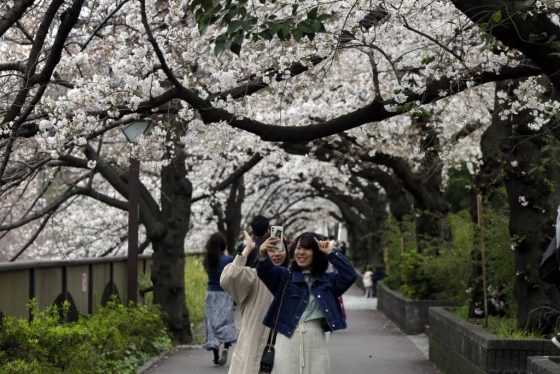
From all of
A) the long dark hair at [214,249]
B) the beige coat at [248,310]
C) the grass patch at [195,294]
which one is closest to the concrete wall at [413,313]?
the grass patch at [195,294]

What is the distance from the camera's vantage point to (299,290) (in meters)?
7.09

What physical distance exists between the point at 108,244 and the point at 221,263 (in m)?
16.4

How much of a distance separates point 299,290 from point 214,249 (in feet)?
19.8

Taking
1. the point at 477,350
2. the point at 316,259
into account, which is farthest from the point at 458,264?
the point at 316,259

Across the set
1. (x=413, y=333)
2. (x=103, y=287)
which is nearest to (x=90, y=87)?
(x=103, y=287)

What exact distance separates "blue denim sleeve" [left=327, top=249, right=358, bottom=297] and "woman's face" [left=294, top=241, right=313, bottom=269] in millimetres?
140

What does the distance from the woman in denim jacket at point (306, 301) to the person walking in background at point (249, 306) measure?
0.38 m

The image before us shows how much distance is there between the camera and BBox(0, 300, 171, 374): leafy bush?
8.58 m

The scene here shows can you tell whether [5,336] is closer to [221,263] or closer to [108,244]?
[221,263]

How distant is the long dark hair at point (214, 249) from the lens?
42.8 ft

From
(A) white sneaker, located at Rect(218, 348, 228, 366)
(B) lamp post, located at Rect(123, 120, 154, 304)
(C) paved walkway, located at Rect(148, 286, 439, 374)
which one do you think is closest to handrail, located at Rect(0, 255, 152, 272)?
(B) lamp post, located at Rect(123, 120, 154, 304)

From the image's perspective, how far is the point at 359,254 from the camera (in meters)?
55.1

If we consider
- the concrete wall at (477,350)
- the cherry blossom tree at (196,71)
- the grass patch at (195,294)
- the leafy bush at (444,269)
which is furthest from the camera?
the grass patch at (195,294)

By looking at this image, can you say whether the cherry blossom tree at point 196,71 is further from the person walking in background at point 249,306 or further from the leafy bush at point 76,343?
the person walking in background at point 249,306
